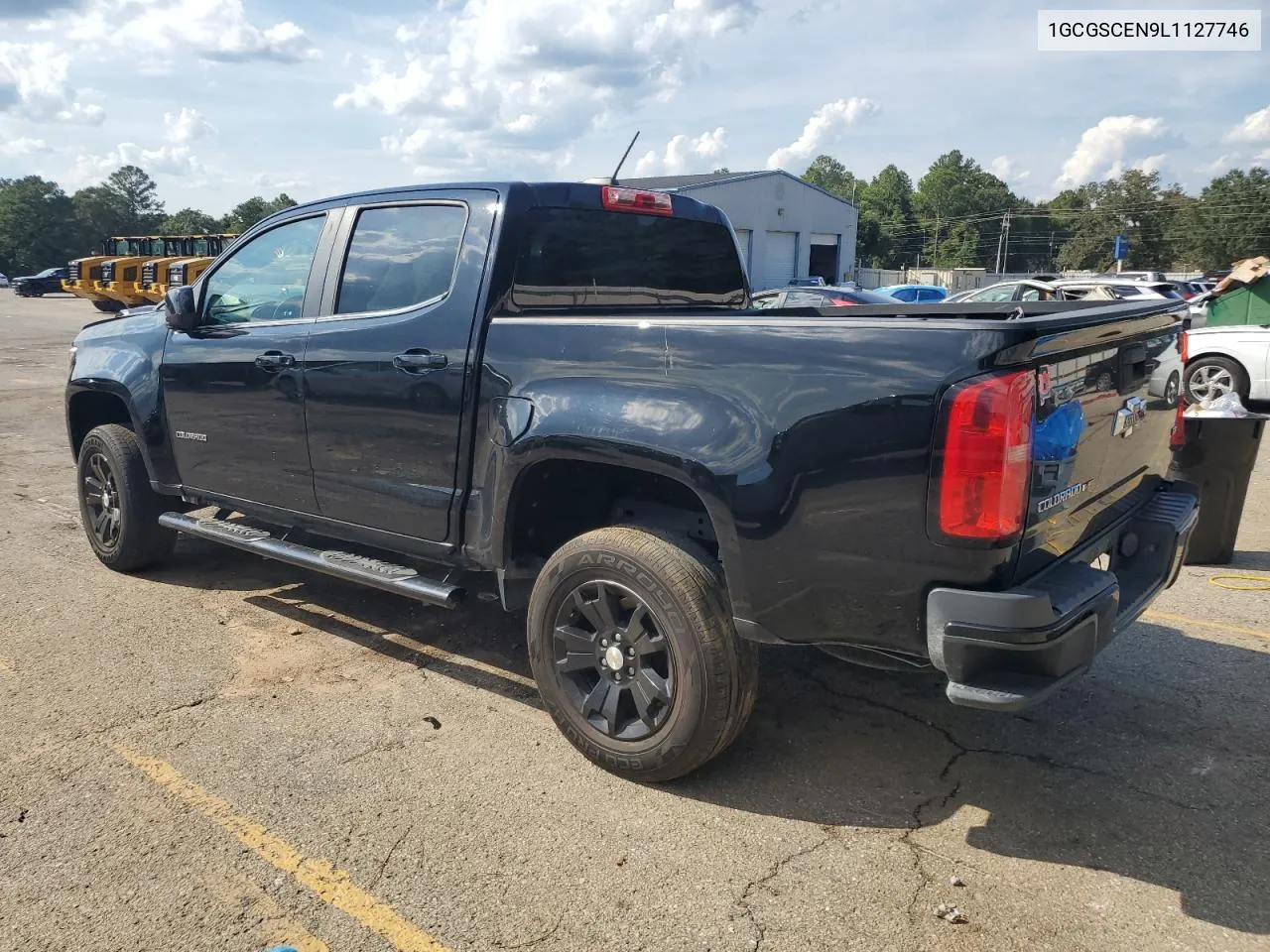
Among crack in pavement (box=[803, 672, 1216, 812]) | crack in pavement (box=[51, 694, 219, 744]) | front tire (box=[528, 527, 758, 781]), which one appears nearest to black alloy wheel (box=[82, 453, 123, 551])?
crack in pavement (box=[51, 694, 219, 744])

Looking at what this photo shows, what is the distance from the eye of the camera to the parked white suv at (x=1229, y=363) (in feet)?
37.1

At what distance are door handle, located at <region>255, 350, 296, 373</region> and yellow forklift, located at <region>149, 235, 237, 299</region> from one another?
18490 mm

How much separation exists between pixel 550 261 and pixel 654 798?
2.07 metres

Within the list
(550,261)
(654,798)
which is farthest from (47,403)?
(654,798)

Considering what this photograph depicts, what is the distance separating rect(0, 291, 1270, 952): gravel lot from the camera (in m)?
2.61

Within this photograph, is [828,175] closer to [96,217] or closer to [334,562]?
[96,217]

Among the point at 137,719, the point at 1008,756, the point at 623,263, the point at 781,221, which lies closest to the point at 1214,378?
the point at 1008,756

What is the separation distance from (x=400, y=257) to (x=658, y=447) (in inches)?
65.2

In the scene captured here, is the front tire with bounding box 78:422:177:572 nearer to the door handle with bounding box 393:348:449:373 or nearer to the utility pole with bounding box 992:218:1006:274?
the door handle with bounding box 393:348:449:373

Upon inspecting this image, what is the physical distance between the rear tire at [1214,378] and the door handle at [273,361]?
10633mm

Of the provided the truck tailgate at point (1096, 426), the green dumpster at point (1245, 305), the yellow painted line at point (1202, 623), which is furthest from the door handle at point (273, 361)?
the green dumpster at point (1245, 305)

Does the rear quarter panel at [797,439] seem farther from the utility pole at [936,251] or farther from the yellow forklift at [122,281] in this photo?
the utility pole at [936,251]

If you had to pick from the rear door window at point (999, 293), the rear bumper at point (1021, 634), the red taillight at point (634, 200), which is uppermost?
the red taillight at point (634, 200)

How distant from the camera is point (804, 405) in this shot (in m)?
2.76
